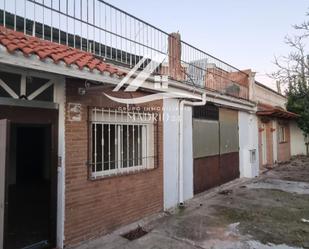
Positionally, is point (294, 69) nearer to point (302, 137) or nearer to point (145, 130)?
point (302, 137)

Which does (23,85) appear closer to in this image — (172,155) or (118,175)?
(118,175)

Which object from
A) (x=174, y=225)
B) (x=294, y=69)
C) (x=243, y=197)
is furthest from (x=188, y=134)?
(x=294, y=69)

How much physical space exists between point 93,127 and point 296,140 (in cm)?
2036

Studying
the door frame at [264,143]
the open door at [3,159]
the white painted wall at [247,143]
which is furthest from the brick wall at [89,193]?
the door frame at [264,143]

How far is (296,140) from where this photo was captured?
72.7 ft

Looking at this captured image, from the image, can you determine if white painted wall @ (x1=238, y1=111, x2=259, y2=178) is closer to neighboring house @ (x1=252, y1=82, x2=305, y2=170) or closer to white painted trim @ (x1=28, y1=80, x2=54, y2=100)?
neighboring house @ (x1=252, y1=82, x2=305, y2=170)

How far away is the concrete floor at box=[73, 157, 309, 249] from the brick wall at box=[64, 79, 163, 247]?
23 centimetres

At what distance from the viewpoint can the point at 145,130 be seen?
7.13m

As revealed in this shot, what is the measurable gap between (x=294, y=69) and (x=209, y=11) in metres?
10.7

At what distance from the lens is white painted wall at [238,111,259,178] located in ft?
41.0

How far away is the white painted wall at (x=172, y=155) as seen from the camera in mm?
7516

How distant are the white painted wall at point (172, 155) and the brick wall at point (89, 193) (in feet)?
3.44

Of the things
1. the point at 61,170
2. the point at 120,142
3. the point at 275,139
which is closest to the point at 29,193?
the point at 120,142

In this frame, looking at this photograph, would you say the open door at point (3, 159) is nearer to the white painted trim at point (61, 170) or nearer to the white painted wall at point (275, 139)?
the white painted trim at point (61, 170)
